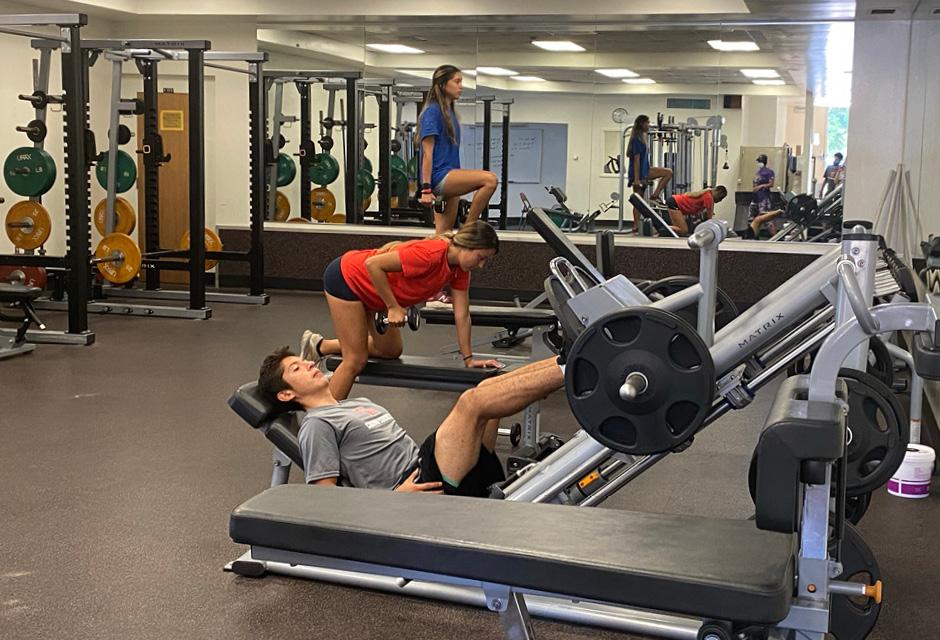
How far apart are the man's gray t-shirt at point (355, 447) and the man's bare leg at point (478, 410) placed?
0.57ft

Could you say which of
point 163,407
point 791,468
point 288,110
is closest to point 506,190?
point 288,110

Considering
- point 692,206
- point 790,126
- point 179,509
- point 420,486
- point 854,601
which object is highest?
point 790,126

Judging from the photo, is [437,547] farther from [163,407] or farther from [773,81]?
[773,81]

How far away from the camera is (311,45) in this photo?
9.42m

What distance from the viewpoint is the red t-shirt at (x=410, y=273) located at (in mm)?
3797

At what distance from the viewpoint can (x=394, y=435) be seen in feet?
9.85

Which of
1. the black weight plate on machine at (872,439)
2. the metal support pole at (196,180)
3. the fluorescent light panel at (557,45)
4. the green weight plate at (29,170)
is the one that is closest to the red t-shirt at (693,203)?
the fluorescent light panel at (557,45)

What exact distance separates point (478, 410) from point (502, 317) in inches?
94.6

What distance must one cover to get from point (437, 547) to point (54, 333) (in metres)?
5.38

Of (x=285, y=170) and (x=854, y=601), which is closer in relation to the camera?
Result: (x=854, y=601)

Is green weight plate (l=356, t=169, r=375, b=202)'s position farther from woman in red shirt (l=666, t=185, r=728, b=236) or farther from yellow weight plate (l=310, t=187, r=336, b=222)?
woman in red shirt (l=666, t=185, r=728, b=236)

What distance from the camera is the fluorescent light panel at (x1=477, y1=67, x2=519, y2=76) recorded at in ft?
30.0

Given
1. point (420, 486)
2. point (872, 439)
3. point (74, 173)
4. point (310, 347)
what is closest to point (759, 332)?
point (872, 439)

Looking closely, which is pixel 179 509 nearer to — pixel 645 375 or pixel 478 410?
pixel 478 410
